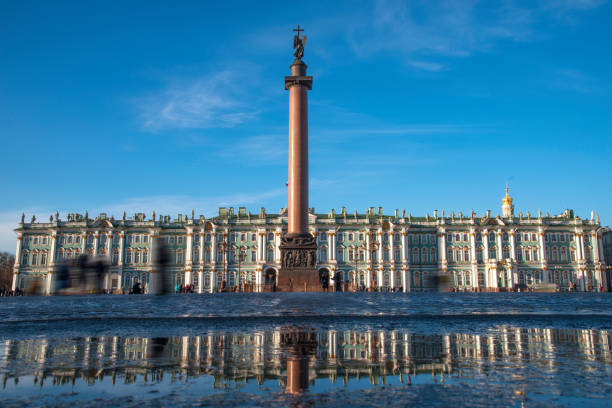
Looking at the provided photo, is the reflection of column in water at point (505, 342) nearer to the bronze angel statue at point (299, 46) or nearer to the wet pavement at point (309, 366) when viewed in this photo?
the wet pavement at point (309, 366)

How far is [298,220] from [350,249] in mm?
45802

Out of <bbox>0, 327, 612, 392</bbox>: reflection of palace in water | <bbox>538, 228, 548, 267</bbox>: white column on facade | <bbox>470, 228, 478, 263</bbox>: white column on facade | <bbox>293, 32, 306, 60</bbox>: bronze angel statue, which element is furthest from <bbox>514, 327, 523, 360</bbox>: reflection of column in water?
<bbox>538, 228, 548, 267</bbox>: white column on facade

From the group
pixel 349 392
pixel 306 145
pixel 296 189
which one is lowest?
pixel 349 392

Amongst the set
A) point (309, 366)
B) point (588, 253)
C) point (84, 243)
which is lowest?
point (309, 366)

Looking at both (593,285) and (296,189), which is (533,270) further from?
(296,189)

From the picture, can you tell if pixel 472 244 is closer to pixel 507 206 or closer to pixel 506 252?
pixel 506 252

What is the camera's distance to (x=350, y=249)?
83.5 metres

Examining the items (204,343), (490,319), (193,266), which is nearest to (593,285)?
(193,266)

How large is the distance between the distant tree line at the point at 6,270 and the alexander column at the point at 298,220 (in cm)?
8128

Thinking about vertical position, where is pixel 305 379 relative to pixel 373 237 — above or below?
below

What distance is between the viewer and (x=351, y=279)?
81.3m

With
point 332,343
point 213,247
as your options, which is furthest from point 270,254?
point 332,343

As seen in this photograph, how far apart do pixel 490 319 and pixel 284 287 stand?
95.1 feet

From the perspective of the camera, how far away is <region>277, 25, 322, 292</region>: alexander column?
1491 inches
